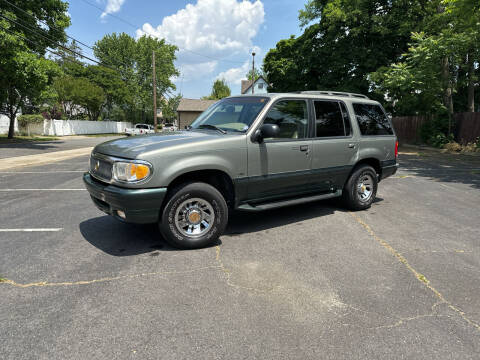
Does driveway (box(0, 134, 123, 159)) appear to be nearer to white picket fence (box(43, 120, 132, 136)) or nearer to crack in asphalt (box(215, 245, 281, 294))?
white picket fence (box(43, 120, 132, 136))

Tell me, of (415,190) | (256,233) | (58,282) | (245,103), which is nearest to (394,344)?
(256,233)

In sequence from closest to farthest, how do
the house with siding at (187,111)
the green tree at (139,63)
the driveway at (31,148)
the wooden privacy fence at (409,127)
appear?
the driveway at (31,148) < the wooden privacy fence at (409,127) < the green tree at (139,63) < the house with siding at (187,111)

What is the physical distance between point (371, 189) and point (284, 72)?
87.1 feet

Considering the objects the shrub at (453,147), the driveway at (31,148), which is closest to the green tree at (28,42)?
the driveway at (31,148)

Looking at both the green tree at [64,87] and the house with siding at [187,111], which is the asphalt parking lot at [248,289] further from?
the house with siding at [187,111]

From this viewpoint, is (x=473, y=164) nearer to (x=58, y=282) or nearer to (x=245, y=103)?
(x=245, y=103)

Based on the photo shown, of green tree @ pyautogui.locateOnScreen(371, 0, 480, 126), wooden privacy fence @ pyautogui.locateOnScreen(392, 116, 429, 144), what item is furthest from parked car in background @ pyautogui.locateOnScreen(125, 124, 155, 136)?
green tree @ pyautogui.locateOnScreen(371, 0, 480, 126)

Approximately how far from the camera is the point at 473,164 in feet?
42.6

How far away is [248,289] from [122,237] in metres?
2.13

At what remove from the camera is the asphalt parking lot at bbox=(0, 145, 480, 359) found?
2.30 m

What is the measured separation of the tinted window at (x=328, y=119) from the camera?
5000mm

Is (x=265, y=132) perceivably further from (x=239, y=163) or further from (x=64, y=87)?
(x=64, y=87)

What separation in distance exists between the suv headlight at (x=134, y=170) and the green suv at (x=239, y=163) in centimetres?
1

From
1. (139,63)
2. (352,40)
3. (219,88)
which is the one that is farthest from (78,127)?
(219,88)
